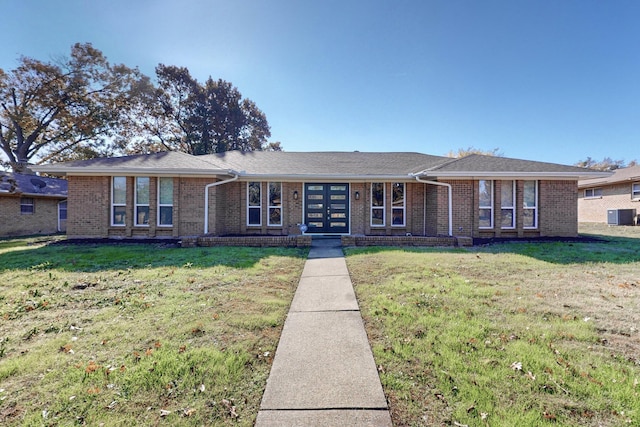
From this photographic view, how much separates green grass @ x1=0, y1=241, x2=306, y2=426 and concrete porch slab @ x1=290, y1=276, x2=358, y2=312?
24 centimetres

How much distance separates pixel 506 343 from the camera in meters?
3.12

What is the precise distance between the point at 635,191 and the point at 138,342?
2662 cm

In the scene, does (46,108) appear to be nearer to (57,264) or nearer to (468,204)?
(57,264)

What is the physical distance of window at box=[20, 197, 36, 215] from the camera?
14930 millimetres

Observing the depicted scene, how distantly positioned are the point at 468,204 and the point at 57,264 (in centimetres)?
1319

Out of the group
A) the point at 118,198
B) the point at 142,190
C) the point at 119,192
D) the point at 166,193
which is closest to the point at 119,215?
the point at 118,198

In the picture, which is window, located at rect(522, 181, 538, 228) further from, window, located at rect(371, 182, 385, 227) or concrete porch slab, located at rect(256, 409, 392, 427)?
concrete porch slab, located at rect(256, 409, 392, 427)

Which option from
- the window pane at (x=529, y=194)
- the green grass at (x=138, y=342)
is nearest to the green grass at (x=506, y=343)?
the green grass at (x=138, y=342)

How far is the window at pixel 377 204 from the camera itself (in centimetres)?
1210

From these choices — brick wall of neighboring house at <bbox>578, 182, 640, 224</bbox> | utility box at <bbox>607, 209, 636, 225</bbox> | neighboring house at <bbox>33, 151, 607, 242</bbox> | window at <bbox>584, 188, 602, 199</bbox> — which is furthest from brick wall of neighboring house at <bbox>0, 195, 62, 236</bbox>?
window at <bbox>584, 188, 602, 199</bbox>

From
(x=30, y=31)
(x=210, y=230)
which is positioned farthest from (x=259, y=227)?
(x=30, y=31)

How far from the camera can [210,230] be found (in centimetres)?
1080

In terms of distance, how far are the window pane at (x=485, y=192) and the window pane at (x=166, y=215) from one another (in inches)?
482

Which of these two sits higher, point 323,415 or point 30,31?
point 30,31
